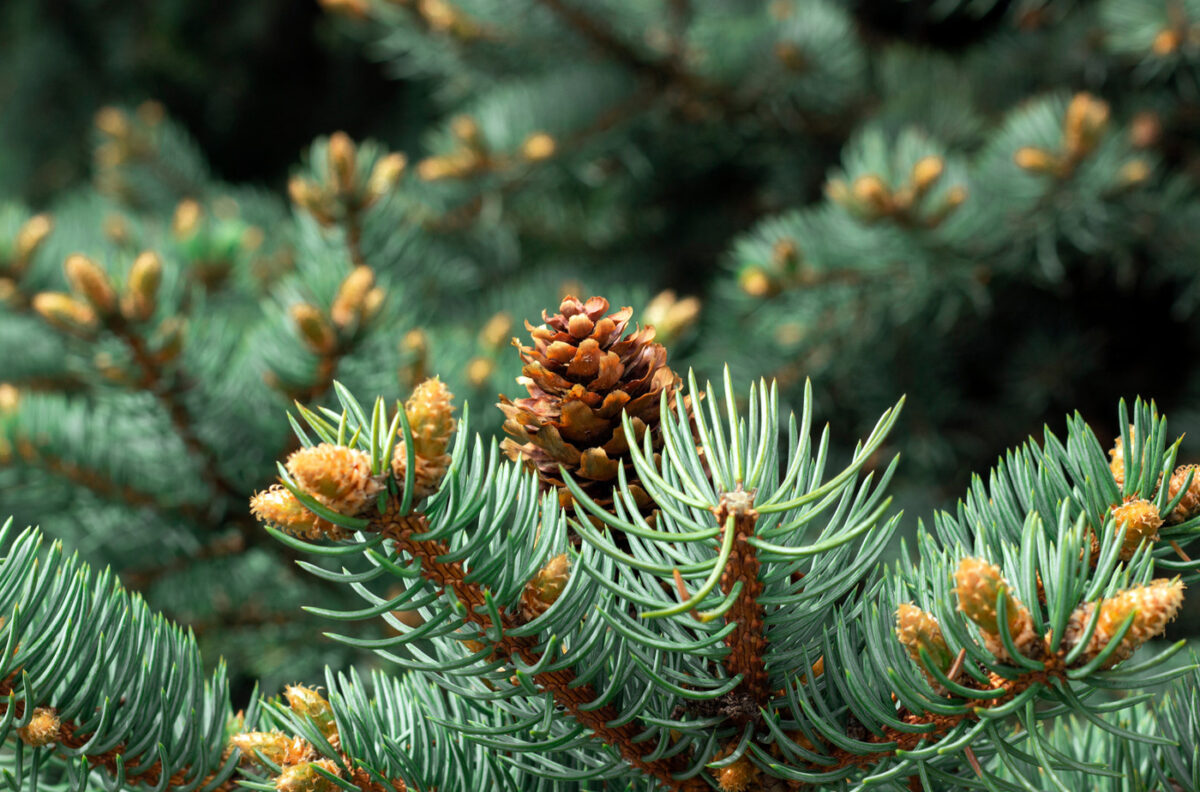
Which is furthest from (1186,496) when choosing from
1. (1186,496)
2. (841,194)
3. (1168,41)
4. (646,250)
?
(646,250)

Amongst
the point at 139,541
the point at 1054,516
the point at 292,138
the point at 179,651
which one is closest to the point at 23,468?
the point at 139,541

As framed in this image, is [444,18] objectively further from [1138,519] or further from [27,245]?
[1138,519]

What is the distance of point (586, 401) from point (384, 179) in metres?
0.45

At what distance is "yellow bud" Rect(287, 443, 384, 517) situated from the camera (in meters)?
0.20

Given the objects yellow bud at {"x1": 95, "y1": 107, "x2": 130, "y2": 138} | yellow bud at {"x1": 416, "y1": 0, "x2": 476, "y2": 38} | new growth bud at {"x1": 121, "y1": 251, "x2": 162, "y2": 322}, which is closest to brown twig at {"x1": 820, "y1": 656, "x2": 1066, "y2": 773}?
new growth bud at {"x1": 121, "y1": 251, "x2": 162, "y2": 322}

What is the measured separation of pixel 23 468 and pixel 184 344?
14cm

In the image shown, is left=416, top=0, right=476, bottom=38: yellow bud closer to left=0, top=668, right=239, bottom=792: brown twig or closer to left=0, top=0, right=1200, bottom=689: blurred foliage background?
left=0, top=0, right=1200, bottom=689: blurred foliage background

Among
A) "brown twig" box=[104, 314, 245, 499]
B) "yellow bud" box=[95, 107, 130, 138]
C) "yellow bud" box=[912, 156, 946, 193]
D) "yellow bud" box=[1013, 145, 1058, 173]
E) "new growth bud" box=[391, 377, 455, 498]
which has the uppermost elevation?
"yellow bud" box=[95, 107, 130, 138]

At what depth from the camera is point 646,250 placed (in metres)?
1.12

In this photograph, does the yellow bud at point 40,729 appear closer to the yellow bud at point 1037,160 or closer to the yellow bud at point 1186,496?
the yellow bud at point 1186,496

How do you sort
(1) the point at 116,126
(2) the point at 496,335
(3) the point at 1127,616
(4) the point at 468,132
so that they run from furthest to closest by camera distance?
1. (1) the point at 116,126
2. (4) the point at 468,132
3. (2) the point at 496,335
4. (3) the point at 1127,616

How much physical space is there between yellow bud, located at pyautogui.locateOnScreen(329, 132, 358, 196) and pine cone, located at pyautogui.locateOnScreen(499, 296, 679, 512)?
39 cm

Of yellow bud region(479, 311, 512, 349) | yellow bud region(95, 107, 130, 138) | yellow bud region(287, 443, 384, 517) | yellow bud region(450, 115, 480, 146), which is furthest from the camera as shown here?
yellow bud region(95, 107, 130, 138)

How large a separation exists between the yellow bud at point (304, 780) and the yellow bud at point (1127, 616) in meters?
0.19
